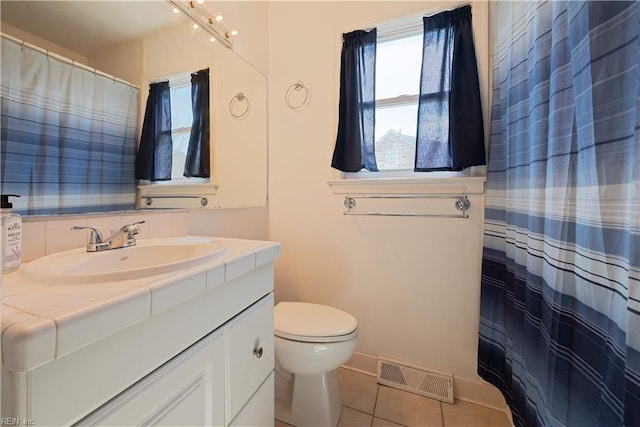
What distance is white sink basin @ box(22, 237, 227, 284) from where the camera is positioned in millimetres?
550

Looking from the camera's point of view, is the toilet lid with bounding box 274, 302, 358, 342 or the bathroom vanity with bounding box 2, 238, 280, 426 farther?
the toilet lid with bounding box 274, 302, 358, 342

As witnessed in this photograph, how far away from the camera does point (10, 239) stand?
639 mm

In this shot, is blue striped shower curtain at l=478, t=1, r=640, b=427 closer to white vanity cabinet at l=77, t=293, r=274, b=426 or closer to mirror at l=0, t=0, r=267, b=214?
white vanity cabinet at l=77, t=293, r=274, b=426

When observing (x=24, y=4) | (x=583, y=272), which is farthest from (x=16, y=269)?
(x=583, y=272)

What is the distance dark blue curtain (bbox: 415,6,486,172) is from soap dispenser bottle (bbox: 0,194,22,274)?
1528 millimetres

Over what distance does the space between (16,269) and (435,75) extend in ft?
5.84

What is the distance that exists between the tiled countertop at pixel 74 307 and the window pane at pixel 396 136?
4.00 ft

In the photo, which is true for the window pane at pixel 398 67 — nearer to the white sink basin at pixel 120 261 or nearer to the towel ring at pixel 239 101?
the towel ring at pixel 239 101

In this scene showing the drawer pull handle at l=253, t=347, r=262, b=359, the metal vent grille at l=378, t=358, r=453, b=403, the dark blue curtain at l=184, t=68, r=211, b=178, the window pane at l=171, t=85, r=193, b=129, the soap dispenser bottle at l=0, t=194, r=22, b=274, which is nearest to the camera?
the soap dispenser bottle at l=0, t=194, r=22, b=274

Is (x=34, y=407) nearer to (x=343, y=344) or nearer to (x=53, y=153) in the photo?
(x=53, y=153)

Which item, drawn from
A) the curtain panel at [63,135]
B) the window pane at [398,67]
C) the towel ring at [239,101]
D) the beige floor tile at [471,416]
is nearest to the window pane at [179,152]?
the curtain panel at [63,135]

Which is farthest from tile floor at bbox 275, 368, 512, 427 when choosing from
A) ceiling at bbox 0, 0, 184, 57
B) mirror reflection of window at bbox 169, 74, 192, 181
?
ceiling at bbox 0, 0, 184, 57

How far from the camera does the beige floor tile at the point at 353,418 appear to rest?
1.27 meters

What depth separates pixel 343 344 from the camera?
1161 mm
